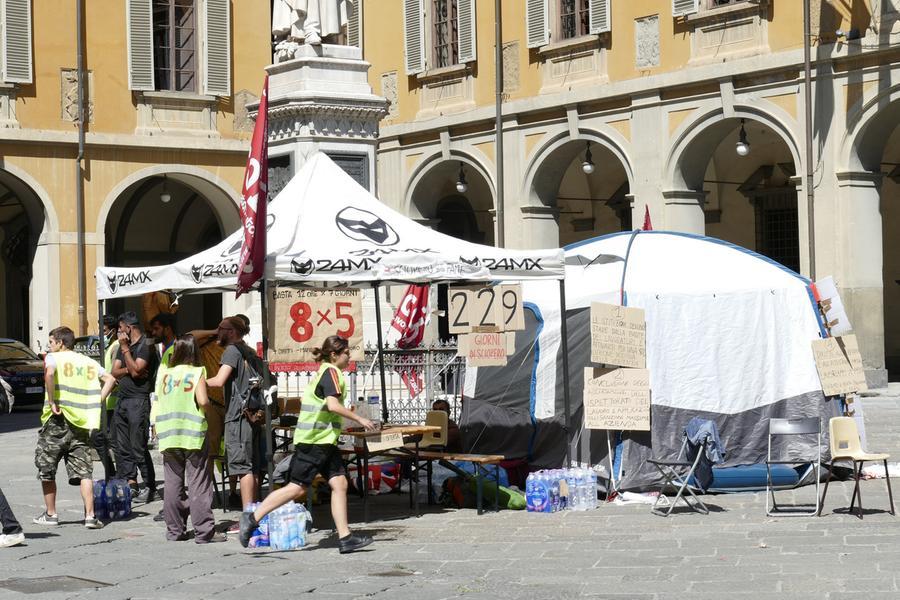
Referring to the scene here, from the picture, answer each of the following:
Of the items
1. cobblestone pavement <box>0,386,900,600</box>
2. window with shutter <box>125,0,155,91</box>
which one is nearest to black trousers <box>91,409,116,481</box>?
cobblestone pavement <box>0,386,900,600</box>

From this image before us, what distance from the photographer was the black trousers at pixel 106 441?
12.7 metres

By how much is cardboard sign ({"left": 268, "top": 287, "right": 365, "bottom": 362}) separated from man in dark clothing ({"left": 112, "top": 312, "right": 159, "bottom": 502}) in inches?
48.7

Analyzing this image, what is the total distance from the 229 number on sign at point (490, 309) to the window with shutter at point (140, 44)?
Result: 18.3 metres

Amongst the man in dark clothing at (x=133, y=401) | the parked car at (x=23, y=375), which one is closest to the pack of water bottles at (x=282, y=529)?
the man in dark clothing at (x=133, y=401)

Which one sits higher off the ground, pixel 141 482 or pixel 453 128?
pixel 453 128

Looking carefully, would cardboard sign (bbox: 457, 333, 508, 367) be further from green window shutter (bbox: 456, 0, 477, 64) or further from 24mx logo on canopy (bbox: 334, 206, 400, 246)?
green window shutter (bbox: 456, 0, 477, 64)

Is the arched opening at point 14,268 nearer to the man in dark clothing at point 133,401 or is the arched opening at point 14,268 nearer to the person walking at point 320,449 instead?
the man in dark clothing at point 133,401

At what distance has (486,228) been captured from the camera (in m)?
36.2

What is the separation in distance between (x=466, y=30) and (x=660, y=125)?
17.8ft

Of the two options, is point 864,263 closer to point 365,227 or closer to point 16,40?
point 365,227

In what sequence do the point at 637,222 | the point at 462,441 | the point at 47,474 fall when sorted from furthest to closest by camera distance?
the point at 637,222
the point at 462,441
the point at 47,474

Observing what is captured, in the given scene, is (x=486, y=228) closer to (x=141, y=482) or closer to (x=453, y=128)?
(x=453, y=128)

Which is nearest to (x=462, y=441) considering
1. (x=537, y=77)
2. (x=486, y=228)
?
(x=537, y=77)

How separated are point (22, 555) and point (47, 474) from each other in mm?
1209
